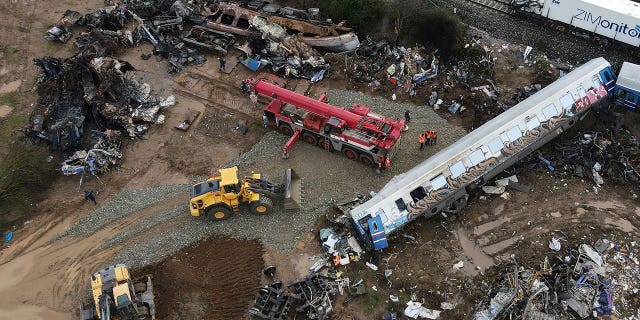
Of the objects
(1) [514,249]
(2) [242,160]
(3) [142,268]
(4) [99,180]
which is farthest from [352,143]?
(4) [99,180]

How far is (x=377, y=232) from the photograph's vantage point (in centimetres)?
1798

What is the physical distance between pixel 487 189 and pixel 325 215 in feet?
22.4

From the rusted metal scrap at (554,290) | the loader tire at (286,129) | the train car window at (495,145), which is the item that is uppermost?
the train car window at (495,145)

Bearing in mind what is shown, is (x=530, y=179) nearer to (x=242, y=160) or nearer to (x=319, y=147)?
(x=319, y=147)

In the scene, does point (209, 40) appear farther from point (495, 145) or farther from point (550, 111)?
point (550, 111)

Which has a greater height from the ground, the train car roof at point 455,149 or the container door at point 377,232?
the train car roof at point 455,149

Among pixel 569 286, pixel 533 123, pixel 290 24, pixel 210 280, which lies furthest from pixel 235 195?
pixel 569 286

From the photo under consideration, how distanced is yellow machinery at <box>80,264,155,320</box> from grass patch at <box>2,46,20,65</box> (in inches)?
624

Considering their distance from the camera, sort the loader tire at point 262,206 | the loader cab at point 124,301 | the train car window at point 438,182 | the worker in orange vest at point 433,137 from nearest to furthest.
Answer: the loader cab at point 124,301 → the train car window at point 438,182 → the loader tire at point 262,206 → the worker in orange vest at point 433,137

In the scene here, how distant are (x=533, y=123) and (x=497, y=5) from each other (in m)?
10.6

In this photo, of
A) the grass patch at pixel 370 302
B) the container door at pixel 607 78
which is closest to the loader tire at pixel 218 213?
the grass patch at pixel 370 302

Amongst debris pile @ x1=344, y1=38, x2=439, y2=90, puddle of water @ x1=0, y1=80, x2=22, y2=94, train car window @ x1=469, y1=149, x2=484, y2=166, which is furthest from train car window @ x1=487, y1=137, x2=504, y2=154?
puddle of water @ x1=0, y1=80, x2=22, y2=94

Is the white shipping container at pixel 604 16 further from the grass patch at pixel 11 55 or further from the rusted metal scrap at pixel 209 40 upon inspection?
the grass patch at pixel 11 55

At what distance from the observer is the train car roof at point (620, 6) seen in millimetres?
23781
